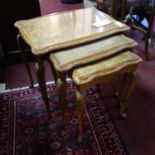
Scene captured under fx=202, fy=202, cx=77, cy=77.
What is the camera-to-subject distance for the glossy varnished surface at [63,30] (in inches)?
47.5

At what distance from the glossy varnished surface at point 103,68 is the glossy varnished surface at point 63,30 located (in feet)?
0.61

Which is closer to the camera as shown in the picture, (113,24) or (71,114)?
(113,24)

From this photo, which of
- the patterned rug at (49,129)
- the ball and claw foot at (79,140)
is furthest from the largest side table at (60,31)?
the ball and claw foot at (79,140)

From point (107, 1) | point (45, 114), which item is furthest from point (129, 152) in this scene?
point (107, 1)

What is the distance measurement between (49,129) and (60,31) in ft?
2.32

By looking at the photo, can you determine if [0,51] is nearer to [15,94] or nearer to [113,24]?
[15,94]

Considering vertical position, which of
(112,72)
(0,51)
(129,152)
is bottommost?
(129,152)

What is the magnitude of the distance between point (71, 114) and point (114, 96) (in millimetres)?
414

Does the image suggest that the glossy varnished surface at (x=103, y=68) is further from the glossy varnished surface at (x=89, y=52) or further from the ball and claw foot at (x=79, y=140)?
the ball and claw foot at (x=79, y=140)

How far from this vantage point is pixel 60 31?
133cm

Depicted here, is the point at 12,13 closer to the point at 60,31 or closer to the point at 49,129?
the point at 60,31

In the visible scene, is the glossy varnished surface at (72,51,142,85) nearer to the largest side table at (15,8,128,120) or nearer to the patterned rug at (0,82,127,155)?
the largest side table at (15,8,128,120)

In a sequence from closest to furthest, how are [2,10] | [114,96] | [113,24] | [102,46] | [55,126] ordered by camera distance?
[102,46] < [113,24] < [55,126] < [114,96] < [2,10]

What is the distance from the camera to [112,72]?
3.68 ft
